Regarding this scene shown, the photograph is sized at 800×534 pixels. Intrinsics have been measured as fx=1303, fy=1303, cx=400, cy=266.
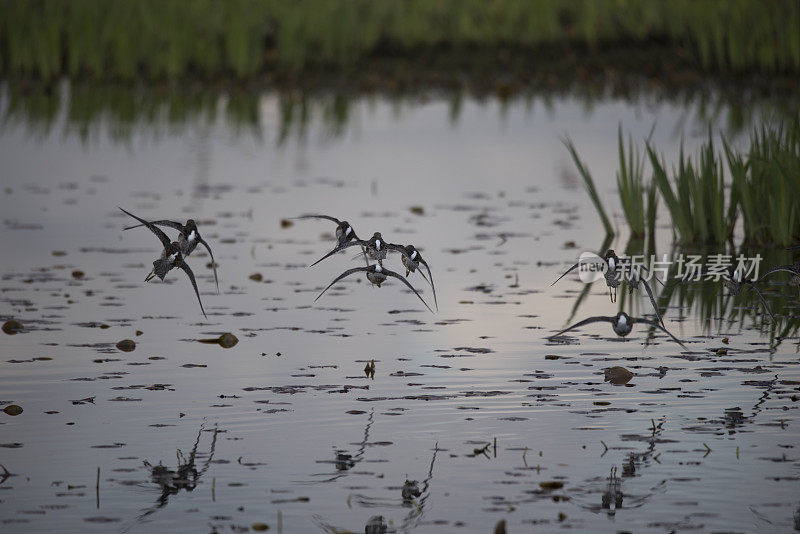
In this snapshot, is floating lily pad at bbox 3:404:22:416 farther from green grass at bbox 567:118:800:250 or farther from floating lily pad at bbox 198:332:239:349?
green grass at bbox 567:118:800:250

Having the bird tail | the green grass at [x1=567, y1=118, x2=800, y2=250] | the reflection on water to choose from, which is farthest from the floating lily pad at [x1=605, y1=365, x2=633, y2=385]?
the reflection on water

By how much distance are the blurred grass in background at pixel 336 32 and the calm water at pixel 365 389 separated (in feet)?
36.1

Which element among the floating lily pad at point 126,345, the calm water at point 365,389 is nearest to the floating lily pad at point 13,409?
the calm water at point 365,389

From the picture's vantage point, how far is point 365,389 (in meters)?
6.83

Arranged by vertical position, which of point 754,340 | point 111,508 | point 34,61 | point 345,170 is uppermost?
point 34,61

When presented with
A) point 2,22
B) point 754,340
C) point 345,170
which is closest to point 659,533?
point 754,340

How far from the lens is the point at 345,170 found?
52.9 feet

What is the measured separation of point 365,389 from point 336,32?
20274 mm

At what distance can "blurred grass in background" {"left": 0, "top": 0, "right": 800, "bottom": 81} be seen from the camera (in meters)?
24.0

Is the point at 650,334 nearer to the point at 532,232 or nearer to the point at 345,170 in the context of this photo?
the point at 532,232

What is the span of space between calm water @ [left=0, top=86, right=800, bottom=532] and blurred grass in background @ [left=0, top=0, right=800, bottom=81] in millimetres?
11007

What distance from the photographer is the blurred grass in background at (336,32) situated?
78.8 feet

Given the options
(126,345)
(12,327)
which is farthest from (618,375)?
(12,327)

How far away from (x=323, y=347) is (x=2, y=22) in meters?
19.6
